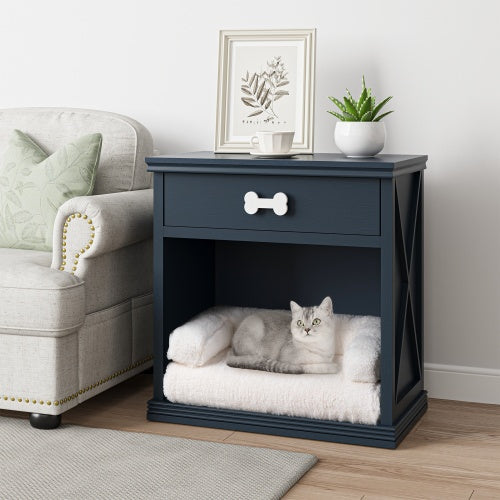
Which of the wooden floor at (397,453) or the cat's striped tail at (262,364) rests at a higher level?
the cat's striped tail at (262,364)

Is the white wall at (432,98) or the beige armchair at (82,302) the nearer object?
the beige armchair at (82,302)

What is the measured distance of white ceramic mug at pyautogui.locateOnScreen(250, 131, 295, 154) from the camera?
7.99 feet

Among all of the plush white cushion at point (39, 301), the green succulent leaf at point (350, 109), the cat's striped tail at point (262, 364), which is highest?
the green succulent leaf at point (350, 109)

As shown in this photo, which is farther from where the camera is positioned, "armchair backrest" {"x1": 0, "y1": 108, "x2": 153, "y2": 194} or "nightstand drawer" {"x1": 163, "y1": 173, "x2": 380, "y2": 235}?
"armchair backrest" {"x1": 0, "y1": 108, "x2": 153, "y2": 194}

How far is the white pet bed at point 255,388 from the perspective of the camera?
2.33 meters

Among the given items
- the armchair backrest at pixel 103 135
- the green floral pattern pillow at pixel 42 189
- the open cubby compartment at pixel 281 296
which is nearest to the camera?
the open cubby compartment at pixel 281 296

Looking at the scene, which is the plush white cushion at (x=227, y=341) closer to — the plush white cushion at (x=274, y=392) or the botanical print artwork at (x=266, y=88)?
the plush white cushion at (x=274, y=392)

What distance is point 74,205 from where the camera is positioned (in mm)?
2410

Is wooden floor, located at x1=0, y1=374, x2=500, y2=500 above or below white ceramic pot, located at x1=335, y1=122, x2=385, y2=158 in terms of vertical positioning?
below

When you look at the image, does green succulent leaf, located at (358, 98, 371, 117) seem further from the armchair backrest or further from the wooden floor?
the wooden floor

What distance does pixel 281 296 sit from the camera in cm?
285

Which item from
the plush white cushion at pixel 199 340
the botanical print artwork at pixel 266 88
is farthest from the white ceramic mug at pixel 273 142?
the plush white cushion at pixel 199 340

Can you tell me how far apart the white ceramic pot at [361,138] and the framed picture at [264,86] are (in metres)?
0.22

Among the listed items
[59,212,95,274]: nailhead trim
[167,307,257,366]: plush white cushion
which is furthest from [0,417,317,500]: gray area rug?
[59,212,95,274]: nailhead trim
